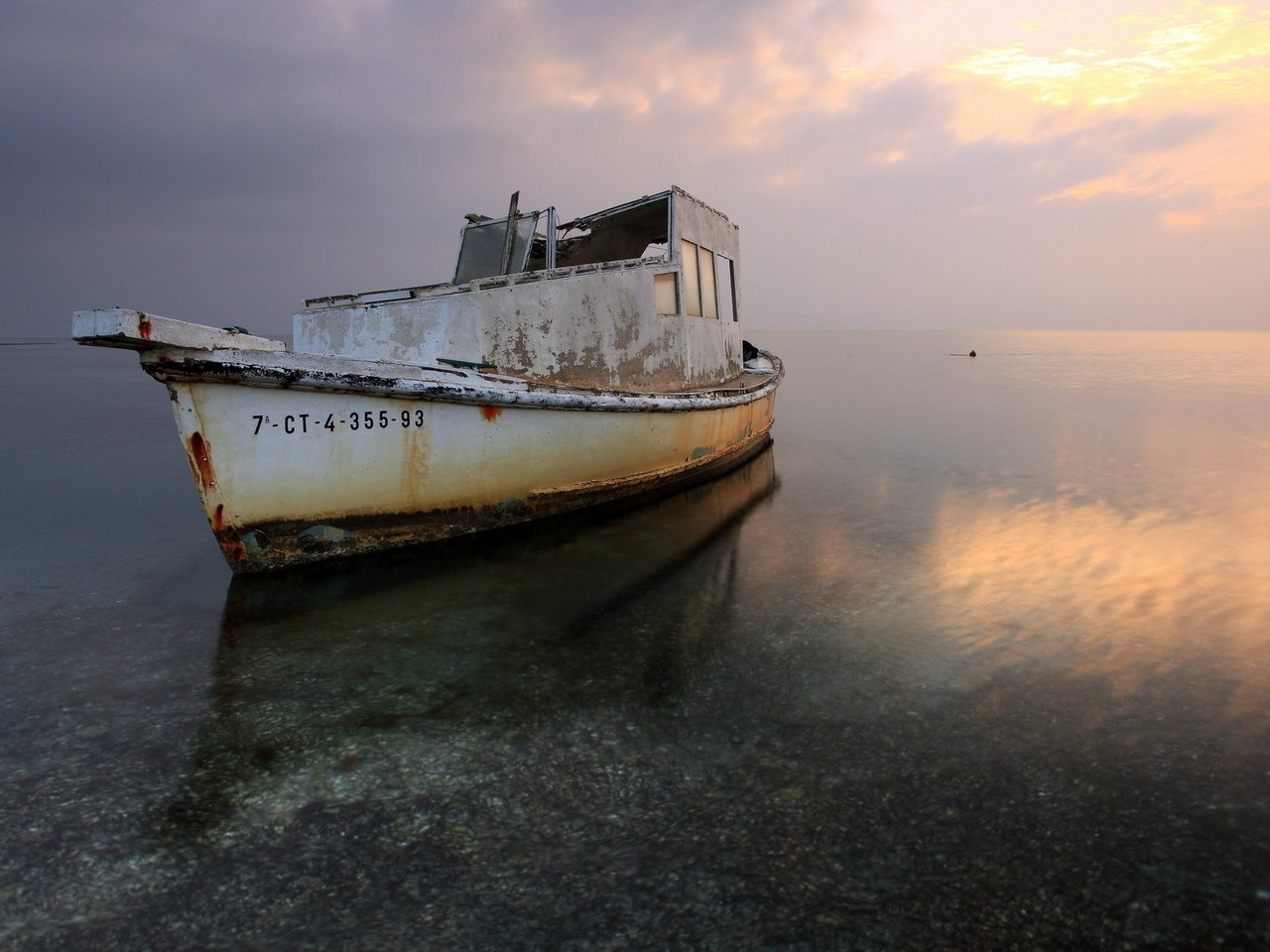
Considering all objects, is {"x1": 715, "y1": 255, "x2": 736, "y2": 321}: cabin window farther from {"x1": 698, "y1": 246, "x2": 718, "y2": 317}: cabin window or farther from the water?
the water

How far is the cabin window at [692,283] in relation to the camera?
8070mm

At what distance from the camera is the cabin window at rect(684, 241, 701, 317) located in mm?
8070

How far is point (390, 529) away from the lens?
5.27 metres

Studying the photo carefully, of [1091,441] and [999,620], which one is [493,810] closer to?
[999,620]

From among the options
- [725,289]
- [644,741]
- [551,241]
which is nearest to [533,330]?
[551,241]

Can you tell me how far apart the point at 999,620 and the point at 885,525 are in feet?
7.57

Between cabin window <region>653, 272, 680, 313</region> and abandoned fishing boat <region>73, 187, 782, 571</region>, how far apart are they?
0.02 m

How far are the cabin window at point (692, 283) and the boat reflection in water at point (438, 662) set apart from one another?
3.22 meters

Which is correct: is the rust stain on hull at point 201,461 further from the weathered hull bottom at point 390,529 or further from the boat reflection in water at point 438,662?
the boat reflection in water at point 438,662

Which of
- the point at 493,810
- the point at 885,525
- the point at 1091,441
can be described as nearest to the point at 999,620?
the point at 885,525

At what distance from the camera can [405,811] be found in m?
2.40

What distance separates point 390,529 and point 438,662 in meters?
1.91

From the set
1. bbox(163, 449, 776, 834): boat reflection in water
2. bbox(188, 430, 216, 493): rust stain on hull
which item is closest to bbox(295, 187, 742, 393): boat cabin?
bbox(163, 449, 776, 834): boat reflection in water

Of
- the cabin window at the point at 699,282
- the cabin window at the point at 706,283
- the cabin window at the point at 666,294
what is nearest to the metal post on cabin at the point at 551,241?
the cabin window at the point at 666,294
